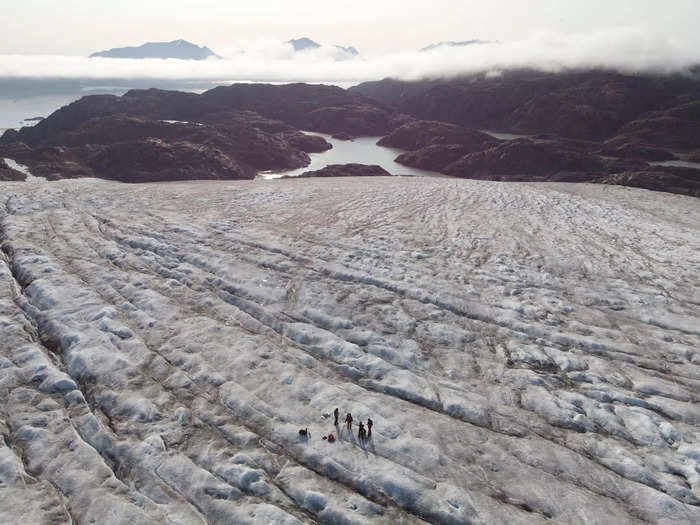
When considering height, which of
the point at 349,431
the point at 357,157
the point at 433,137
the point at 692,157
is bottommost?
the point at 357,157

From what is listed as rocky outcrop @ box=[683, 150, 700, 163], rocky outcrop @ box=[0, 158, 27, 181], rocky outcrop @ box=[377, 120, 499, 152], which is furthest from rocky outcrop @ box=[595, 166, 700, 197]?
rocky outcrop @ box=[0, 158, 27, 181]

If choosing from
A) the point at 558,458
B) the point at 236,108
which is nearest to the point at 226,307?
the point at 558,458

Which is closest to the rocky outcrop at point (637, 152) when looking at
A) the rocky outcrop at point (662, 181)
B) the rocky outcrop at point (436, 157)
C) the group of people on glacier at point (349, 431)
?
the rocky outcrop at point (662, 181)

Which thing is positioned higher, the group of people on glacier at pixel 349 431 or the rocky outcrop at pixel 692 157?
the rocky outcrop at pixel 692 157

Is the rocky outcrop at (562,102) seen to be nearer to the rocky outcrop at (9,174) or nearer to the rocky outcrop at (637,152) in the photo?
the rocky outcrop at (637,152)

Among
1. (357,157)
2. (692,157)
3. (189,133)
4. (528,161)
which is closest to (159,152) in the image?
(189,133)

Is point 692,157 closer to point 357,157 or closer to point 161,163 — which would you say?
point 357,157

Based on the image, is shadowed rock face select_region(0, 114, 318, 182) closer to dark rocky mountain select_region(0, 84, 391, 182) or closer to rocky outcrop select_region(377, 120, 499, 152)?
dark rocky mountain select_region(0, 84, 391, 182)
